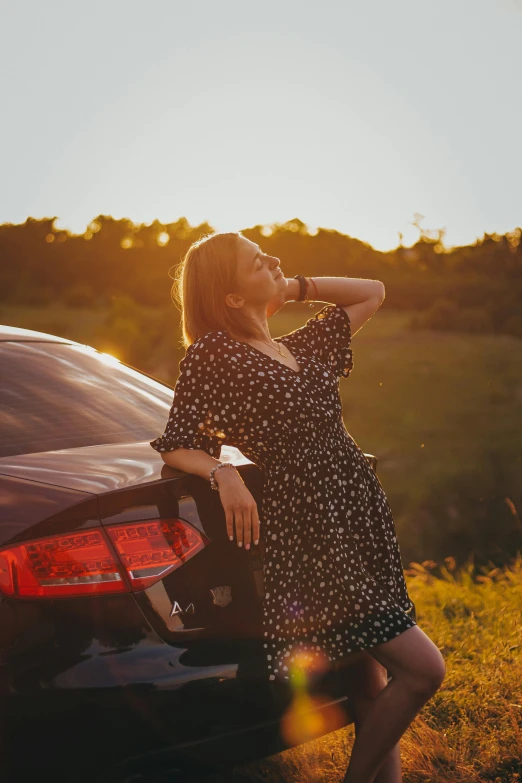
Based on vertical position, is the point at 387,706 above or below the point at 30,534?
below

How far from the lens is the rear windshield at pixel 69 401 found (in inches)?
106

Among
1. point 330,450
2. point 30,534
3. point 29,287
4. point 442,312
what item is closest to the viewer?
point 30,534

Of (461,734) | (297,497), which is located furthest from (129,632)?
(461,734)

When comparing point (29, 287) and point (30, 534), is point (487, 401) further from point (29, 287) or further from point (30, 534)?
point (30, 534)

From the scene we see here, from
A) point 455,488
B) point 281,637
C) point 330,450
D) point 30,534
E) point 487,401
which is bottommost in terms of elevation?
point 455,488

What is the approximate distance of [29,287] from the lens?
26.2 m

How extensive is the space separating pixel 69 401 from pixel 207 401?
731 mm

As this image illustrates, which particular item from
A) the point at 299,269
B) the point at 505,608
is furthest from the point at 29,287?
the point at 505,608

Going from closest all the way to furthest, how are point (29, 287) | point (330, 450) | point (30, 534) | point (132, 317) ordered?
point (30, 534)
point (330, 450)
point (29, 287)
point (132, 317)

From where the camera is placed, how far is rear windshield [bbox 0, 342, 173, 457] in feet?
8.80

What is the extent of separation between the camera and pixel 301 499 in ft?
7.64

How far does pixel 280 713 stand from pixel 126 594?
536 millimetres

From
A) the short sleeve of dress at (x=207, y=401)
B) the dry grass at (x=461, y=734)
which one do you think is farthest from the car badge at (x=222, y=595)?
the dry grass at (x=461, y=734)

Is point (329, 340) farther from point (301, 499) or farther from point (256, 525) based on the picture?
point (256, 525)
